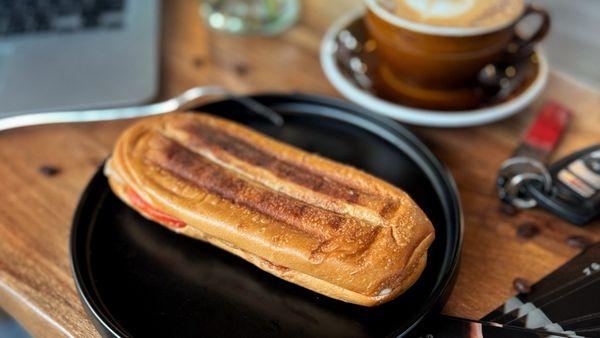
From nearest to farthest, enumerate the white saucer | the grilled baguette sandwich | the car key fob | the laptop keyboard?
the grilled baguette sandwich → the car key fob → the white saucer → the laptop keyboard

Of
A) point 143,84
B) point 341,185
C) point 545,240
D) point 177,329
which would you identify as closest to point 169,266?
point 177,329

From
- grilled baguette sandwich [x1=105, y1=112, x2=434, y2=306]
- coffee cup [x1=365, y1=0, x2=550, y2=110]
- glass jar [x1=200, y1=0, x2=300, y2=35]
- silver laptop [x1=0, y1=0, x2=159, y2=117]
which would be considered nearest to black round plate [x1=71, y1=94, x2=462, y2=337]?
grilled baguette sandwich [x1=105, y1=112, x2=434, y2=306]

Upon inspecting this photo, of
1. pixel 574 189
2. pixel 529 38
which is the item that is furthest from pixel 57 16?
pixel 574 189

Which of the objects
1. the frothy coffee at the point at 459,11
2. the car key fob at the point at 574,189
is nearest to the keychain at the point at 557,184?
the car key fob at the point at 574,189

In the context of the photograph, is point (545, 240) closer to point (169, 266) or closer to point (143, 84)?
point (169, 266)

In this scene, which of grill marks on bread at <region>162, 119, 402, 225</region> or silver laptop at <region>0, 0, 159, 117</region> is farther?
silver laptop at <region>0, 0, 159, 117</region>

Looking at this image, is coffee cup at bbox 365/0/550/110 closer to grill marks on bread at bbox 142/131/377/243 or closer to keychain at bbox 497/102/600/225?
keychain at bbox 497/102/600/225

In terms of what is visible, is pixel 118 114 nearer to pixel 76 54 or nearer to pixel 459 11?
pixel 76 54
